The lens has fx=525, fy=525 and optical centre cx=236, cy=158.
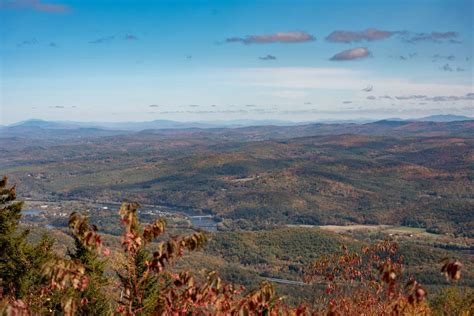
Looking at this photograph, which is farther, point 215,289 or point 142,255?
point 142,255

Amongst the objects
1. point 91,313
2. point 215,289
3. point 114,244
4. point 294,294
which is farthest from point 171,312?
point 114,244

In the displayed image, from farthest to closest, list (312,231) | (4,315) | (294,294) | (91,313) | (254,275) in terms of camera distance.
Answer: (312,231), (254,275), (294,294), (91,313), (4,315)

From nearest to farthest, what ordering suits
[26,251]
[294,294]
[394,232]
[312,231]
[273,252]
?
[26,251]
[294,294]
[273,252]
[312,231]
[394,232]

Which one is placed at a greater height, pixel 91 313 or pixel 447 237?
pixel 91 313

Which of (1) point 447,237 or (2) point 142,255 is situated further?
(1) point 447,237

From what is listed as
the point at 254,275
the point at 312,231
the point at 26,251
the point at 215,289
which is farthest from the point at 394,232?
the point at 215,289

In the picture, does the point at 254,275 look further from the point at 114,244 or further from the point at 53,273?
the point at 53,273

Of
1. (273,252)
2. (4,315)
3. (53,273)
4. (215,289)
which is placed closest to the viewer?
(4,315)

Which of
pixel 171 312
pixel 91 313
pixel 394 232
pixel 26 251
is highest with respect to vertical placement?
pixel 171 312

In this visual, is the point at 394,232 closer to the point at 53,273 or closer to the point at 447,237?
the point at 447,237
